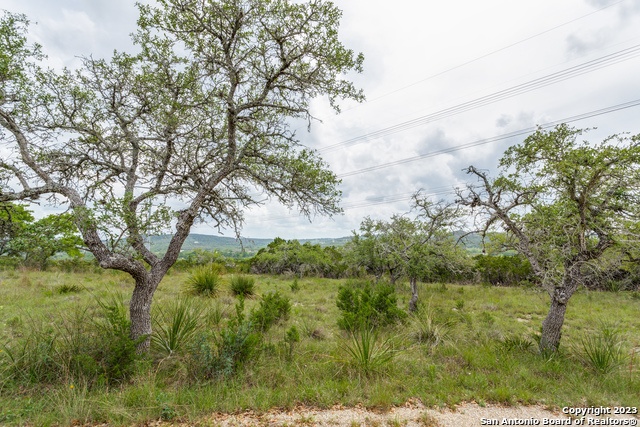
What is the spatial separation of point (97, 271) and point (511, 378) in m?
22.3

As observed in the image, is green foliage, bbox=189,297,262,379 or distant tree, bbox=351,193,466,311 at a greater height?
distant tree, bbox=351,193,466,311

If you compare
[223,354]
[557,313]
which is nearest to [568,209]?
[557,313]

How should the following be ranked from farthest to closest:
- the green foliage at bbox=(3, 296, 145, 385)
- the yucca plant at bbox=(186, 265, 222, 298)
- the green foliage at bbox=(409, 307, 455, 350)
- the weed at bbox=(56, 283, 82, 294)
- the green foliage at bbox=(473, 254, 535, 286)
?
the green foliage at bbox=(473, 254, 535, 286)
the yucca plant at bbox=(186, 265, 222, 298)
the weed at bbox=(56, 283, 82, 294)
the green foliage at bbox=(409, 307, 455, 350)
the green foliage at bbox=(3, 296, 145, 385)

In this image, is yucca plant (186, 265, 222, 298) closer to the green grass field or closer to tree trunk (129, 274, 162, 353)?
the green grass field

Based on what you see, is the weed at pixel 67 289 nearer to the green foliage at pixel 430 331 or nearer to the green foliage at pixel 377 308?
the green foliage at pixel 377 308

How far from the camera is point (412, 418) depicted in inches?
141

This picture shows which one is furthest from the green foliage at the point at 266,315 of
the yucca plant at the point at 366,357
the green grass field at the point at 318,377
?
the yucca plant at the point at 366,357

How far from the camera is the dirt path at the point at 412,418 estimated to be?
3.40 m

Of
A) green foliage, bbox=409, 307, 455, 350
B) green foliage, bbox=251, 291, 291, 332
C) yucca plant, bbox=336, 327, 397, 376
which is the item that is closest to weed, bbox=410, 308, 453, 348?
green foliage, bbox=409, 307, 455, 350

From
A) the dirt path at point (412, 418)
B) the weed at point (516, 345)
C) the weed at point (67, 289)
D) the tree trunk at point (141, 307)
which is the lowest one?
the weed at point (516, 345)

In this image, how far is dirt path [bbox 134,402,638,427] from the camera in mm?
3400

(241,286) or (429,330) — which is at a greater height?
(241,286)

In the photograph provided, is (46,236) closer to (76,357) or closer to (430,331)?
(76,357)

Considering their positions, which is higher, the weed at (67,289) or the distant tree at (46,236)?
the distant tree at (46,236)
